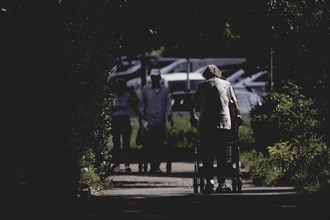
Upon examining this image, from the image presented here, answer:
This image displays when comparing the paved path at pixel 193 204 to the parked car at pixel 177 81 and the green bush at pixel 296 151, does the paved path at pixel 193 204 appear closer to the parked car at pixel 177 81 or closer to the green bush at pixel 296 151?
the green bush at pixel 296 151

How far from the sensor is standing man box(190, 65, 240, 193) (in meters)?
17.9

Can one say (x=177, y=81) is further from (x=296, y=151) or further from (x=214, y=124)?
(x=214, y=124)

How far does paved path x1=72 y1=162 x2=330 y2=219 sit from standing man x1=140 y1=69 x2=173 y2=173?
10.9 feet

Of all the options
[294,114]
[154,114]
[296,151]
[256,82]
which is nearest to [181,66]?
[256,82]

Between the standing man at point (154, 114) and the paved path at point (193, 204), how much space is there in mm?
3334

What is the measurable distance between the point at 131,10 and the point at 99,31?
6176 mm

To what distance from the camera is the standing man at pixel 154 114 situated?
24.0 metres

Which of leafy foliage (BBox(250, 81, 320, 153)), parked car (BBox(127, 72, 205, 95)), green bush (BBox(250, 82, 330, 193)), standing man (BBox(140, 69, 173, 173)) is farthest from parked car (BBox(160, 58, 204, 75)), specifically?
green bush (BBox(250, 82, 330, 193))

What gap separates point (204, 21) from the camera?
2738 cm

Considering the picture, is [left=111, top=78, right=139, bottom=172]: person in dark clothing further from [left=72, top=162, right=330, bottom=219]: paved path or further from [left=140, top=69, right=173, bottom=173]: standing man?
[left=72, top=162, right=330, bottom=219]: paved path

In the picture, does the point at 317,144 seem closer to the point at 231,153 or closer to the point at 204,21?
the point at 231,153

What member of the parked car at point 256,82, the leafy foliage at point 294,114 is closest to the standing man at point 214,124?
→ the leafy foliage at point 294,114

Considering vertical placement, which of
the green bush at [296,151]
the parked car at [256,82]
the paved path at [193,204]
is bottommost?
the paved path at [193,204]

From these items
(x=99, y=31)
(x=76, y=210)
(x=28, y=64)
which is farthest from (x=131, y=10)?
(x=76, y=210)
